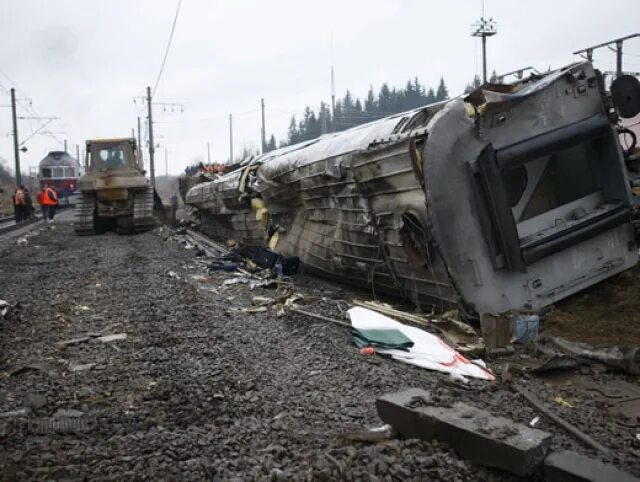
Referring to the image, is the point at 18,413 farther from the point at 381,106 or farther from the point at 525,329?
the point at 381,106

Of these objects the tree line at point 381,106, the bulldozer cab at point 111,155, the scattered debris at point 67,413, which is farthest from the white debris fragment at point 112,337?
the tree line at point 381,106

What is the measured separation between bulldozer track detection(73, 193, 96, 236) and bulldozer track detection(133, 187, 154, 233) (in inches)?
46.1

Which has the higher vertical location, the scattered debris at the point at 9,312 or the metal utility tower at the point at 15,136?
the metal utility tower at the point at 15,136

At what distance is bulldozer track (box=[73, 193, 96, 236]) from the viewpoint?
16.3m

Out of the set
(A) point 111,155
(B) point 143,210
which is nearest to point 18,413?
(B) point 143,210

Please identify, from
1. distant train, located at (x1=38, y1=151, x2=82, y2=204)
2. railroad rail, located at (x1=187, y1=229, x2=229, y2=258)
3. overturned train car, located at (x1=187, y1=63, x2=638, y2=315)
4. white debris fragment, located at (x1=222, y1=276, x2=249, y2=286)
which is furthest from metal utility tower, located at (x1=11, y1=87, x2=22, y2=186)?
overturned train car, located at (x1=187, y1=63, x2=638, y2=315)

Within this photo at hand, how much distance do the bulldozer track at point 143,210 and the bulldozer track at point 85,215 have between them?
46.1 inches

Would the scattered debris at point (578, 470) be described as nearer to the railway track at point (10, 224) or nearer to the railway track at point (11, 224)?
the railway track at point (11, 224)

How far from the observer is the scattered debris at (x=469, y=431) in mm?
2379

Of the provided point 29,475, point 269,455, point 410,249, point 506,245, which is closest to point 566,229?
point 506,245

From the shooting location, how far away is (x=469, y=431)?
2525 mm

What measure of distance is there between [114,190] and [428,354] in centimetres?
1431

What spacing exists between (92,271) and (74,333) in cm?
415

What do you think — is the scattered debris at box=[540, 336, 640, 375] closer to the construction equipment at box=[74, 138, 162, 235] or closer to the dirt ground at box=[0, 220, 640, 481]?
the dirt ground at box=[0, 220, 640, 481]
